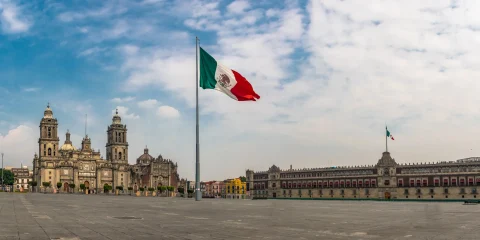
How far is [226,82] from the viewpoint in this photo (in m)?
29.4

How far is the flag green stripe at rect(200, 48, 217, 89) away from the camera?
2959 cm

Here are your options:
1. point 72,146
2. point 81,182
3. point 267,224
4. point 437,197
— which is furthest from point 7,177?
point 267,224

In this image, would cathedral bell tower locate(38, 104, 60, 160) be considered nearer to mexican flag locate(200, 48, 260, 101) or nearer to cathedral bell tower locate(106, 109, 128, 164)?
cathedral bell tower locate(106, 109, 128, 164)

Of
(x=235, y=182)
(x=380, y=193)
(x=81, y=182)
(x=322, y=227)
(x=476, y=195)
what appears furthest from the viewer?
(x=235, y=182)

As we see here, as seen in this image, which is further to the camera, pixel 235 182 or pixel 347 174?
pixel 235 182

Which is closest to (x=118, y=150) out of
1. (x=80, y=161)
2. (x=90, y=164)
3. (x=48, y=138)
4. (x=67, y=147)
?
(x=90, y=164)

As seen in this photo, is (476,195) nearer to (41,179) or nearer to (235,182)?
(235,182)

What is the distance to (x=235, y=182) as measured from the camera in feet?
597

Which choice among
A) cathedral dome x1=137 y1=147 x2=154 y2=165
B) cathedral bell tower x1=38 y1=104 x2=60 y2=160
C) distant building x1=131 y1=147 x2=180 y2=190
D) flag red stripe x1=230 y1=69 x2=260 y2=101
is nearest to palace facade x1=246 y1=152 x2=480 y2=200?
distant building x1=131 y1=147 x2=180 y2=190

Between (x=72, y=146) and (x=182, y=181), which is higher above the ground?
(x=72, y=146)

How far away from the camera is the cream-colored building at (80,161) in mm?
141125

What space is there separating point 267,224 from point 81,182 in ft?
460

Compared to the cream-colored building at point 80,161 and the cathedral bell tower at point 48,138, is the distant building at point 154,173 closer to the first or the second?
the cream-colored building at point 80,161

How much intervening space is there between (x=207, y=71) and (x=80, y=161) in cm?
12798
